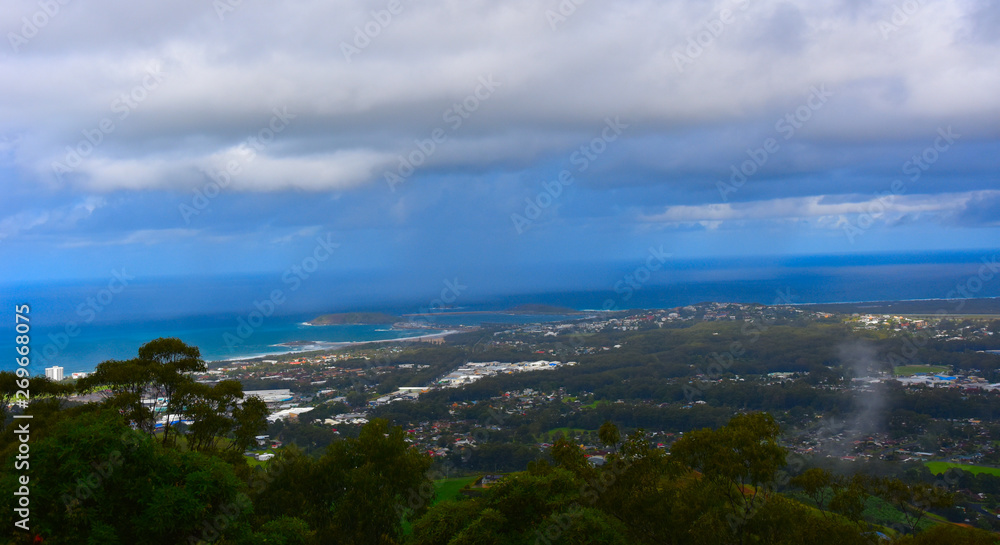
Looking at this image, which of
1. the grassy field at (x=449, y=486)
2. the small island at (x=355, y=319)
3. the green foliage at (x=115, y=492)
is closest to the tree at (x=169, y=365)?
the green foliage at (x=115, y=492)

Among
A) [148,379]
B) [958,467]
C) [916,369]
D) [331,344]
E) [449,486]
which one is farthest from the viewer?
[331,344]

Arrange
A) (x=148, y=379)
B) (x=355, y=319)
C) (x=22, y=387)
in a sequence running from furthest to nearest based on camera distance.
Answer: (x=355, y=319) → (x=148, y=379) → (x=22, y=387)

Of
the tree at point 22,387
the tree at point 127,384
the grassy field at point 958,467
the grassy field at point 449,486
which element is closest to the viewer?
the tree at point 127,384

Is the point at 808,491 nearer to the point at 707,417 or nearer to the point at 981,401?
the point at 707,417

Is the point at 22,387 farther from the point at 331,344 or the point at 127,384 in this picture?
the point at 331,344

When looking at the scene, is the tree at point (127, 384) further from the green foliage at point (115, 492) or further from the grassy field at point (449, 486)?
the grassy field at point (449, 486)

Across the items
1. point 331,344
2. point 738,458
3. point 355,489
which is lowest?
point 331,344

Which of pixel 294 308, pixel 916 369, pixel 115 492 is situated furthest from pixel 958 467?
pixel 294 308

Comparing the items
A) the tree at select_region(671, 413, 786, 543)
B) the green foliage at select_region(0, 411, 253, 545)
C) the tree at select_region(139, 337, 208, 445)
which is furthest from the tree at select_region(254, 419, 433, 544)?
the tree at select_region(671, 413, 786, 543)
